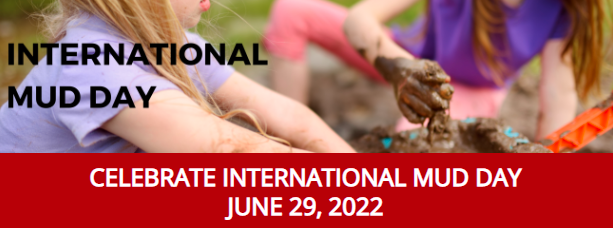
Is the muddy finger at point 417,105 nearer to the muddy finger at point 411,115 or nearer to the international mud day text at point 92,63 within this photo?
the muddy finger at point 411,115

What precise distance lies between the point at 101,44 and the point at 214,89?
17.6 inches

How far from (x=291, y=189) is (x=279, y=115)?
16.4 inches

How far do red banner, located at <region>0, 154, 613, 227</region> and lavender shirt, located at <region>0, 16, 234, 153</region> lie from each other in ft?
0.31

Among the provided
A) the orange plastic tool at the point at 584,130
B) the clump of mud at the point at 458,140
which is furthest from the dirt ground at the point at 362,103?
the orange plastic tool at the point at 584,130

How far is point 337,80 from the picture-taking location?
108 inches

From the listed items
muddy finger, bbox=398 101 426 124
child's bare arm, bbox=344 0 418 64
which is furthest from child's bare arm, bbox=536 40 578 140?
muddy finger, bbox=398 101 426 124

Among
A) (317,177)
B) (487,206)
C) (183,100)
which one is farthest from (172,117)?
(487,206)

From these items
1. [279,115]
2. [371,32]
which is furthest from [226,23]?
[279,115]

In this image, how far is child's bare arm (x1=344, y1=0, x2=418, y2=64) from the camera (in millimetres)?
1432

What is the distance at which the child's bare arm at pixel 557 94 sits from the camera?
1.83 m

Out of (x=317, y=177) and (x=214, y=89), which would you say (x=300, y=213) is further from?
(x=214, y=89)

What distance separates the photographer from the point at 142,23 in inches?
39.7

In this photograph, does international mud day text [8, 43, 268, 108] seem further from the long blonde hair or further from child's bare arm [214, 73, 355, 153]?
child's bare arm [214, 73, 355, 153]

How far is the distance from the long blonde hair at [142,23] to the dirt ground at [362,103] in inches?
55.6
